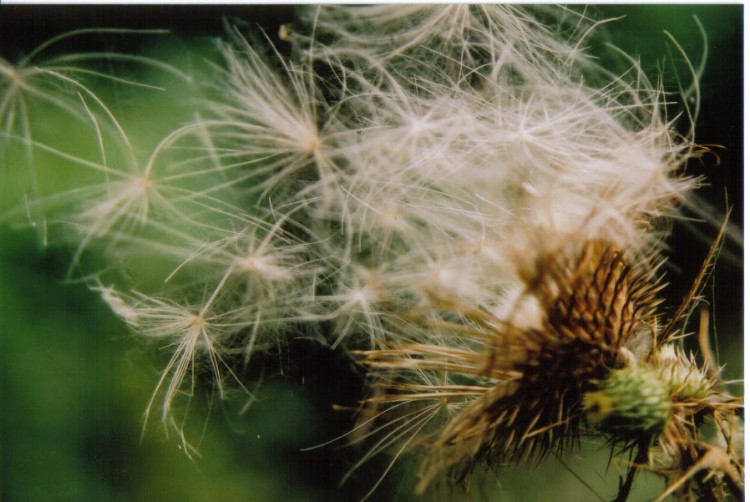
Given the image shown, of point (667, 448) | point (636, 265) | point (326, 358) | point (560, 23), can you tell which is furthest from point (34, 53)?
point (667, 448)

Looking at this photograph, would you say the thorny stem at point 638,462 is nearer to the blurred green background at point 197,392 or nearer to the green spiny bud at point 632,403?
the green spiny bud at point 632,403

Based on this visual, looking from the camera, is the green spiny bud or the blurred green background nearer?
the green spiny bud

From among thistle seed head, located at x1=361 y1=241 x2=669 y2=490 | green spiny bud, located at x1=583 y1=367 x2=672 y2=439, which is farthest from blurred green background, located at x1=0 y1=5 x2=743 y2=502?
green spiny bud, located at x1=583 y1=367 x2=672 y2=439

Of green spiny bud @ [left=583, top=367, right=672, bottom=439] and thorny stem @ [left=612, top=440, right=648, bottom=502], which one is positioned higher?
green spiny bud @ [left=583, top=367, right=672, bottom=439]

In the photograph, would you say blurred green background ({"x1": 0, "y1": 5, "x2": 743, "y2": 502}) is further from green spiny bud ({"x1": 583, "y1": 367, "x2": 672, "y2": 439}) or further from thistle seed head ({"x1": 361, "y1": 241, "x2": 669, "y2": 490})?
green spiny bud ({"x1": 583, "y1": 367, "x2": 672, "y2": 439})

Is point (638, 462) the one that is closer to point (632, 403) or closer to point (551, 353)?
point (632, 403)

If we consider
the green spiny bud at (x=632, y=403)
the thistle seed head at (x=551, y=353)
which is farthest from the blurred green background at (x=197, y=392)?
the green spiny bud at (x=632, y=403)

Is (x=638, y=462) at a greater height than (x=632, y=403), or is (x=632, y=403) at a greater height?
(x=632, y=403)

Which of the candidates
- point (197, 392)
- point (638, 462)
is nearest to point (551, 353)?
point (638, 462)
